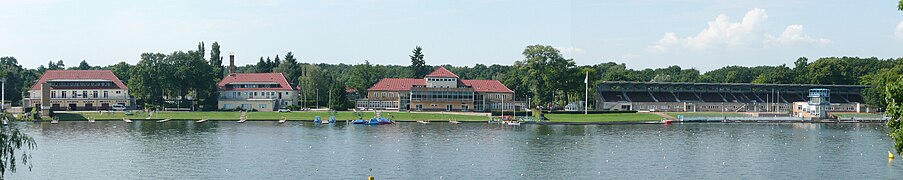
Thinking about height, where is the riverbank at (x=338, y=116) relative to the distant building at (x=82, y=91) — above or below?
below

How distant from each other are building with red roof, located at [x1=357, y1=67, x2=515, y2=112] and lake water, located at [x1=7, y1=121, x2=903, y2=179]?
24.4m

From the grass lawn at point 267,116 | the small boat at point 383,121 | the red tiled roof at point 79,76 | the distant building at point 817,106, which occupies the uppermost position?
the red tiled roof at point 79,76

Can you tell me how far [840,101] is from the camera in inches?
4722

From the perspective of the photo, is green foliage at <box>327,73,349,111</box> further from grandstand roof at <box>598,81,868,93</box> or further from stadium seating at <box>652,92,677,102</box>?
stadium seating at <box>652,92,677,102</box>

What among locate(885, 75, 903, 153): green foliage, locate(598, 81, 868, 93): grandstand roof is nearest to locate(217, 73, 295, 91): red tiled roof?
locate(598, 81, 868, 93): grandstand roof

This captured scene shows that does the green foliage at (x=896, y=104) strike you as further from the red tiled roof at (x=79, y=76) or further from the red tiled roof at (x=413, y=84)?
the red tiled roof at (x=79, y=76)

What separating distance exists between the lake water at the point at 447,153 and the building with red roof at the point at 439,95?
2443 cm

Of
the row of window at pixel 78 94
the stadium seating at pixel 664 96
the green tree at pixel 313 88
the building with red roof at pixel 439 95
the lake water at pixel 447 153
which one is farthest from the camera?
the stadium seating at pixel 664 96

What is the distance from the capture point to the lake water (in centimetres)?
4356

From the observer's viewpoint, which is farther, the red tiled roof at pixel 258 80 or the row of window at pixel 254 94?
the red tiled roof at pixel 258 80

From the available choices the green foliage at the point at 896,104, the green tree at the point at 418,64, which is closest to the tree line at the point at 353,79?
the green tree at the point at 418,64

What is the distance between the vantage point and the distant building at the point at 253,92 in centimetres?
10550

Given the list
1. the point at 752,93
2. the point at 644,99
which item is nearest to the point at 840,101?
the point at 752,93

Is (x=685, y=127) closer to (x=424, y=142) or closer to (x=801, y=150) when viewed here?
(x=801, y=150)
